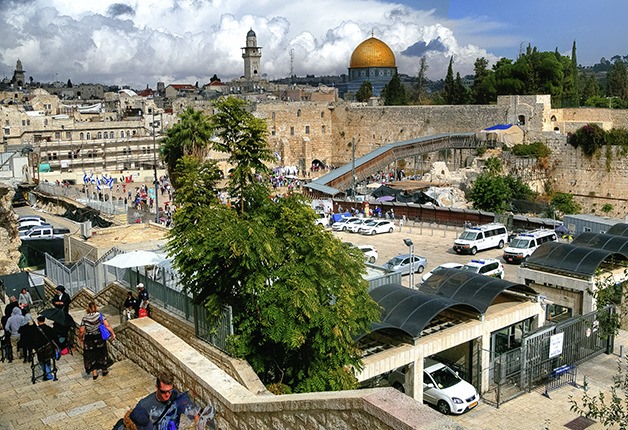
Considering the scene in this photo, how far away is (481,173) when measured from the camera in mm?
37781

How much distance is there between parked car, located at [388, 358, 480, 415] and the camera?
11.0 m

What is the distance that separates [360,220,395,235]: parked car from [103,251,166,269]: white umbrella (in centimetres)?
1920

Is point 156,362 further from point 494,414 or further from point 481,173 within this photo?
point 481,173

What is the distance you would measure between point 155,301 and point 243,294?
94.1 inches

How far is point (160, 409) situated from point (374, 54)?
8628cm

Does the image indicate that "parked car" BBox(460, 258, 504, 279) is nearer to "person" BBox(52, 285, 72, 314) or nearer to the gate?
the gate

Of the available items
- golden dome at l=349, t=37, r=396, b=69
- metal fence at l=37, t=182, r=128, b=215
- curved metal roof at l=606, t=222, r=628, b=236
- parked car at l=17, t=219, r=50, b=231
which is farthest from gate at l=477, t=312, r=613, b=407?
golden dome at l=349, t=37, r=396, b=69

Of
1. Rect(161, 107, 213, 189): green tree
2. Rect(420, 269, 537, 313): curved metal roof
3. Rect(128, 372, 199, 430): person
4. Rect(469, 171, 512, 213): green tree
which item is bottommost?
Rect(469, 171, 512, 213): green tree

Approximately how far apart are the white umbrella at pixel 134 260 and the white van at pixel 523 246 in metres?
15.6

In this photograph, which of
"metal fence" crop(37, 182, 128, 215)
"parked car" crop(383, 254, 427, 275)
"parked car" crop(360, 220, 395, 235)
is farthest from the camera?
"parked car" crop(360, 220, 395, 235)

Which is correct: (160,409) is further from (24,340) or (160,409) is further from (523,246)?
(523,246)

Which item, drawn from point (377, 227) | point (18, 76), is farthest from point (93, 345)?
point (18, 76)

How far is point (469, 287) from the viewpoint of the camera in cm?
1217

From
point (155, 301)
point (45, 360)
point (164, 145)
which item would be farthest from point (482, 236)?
point (45, 360)
